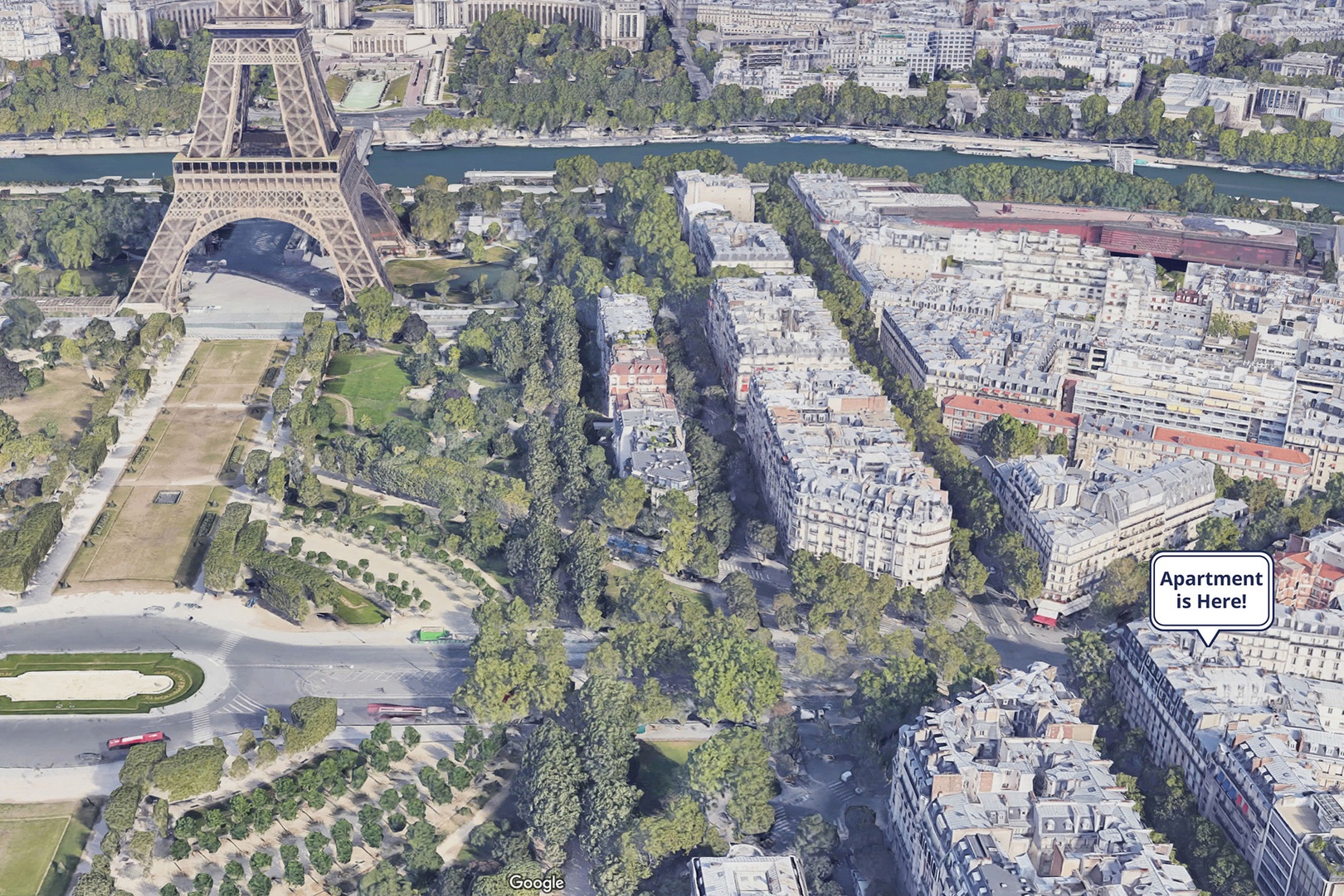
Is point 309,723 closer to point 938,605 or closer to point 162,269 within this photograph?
point 938,605

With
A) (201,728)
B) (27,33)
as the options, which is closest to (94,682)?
(201,728)

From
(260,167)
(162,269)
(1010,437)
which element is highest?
(260,167)

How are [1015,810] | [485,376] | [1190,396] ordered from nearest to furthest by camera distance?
1. [1015,810]
2. [1190,396]
3. [485,376]

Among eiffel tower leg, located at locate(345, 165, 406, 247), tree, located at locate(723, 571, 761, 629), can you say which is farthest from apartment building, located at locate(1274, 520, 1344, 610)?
eiffel tower leg, located at locate(345, 165, 406, 247)

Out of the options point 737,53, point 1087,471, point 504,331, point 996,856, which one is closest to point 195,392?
point 504,331

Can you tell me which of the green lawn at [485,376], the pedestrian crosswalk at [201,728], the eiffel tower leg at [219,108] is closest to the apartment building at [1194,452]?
the green lawn at [485,376]

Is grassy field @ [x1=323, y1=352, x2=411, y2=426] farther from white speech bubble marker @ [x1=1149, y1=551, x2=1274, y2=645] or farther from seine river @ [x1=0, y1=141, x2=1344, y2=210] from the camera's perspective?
white speech bubble marker @ [x1=1149, y1=551, x2=1274, y2=645]
